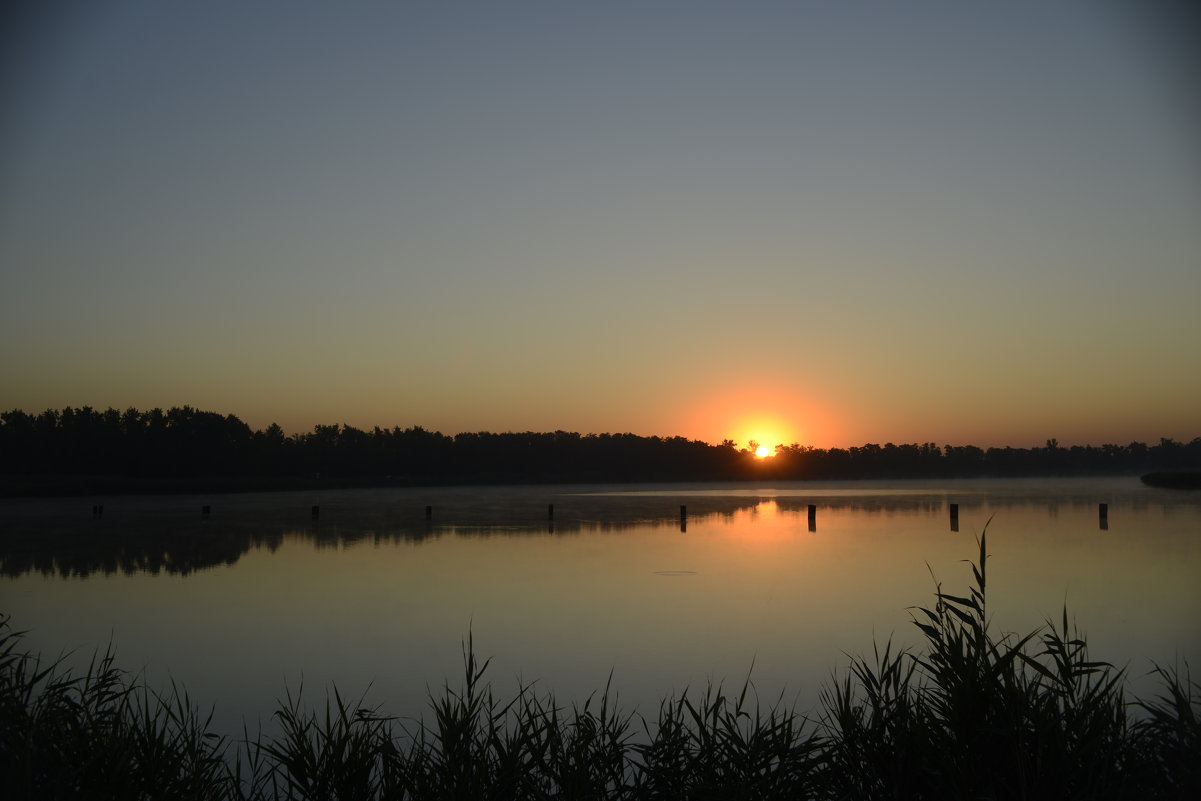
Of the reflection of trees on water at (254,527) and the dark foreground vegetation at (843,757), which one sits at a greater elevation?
the dark foreground vegetation at (843,757)

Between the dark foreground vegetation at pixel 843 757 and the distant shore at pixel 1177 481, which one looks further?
the distant shore at pixel 1177 481

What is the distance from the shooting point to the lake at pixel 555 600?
12844 mm

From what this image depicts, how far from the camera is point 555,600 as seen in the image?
19359mm

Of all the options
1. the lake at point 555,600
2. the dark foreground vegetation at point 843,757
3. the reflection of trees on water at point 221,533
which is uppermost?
the dark foreground vegetation at point 843,757

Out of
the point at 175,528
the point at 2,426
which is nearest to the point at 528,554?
the point at 175,528

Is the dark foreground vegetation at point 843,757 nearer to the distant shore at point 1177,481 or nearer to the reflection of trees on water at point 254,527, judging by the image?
the reflection of trees on water at point 254,527

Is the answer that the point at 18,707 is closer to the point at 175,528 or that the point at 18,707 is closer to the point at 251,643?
the point at 251,643

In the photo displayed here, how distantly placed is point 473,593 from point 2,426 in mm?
93348

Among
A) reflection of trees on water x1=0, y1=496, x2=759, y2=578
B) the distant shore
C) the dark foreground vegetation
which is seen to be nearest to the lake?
reflection of trees on water x1=0, y1=496, x2=759, y2=578

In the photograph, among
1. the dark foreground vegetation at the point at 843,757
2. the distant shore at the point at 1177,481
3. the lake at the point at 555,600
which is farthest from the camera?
the distant shore at the point at 1177,481

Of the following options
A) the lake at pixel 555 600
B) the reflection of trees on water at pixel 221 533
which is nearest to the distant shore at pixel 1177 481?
the lake at pixel 555 600

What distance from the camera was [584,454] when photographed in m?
160

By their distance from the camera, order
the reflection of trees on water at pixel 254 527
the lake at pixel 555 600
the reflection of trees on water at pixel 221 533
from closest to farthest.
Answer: the lake at pixel 555 600 < the reflection of trees on water at pixel 221 533 < the reflection of trees on water at pixel 254 527

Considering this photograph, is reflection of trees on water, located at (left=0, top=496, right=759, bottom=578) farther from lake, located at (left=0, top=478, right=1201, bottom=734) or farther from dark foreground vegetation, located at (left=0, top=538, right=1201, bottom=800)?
dark foreground vegetation, located at (left=0, top=538, right=1201, bottom=800)
